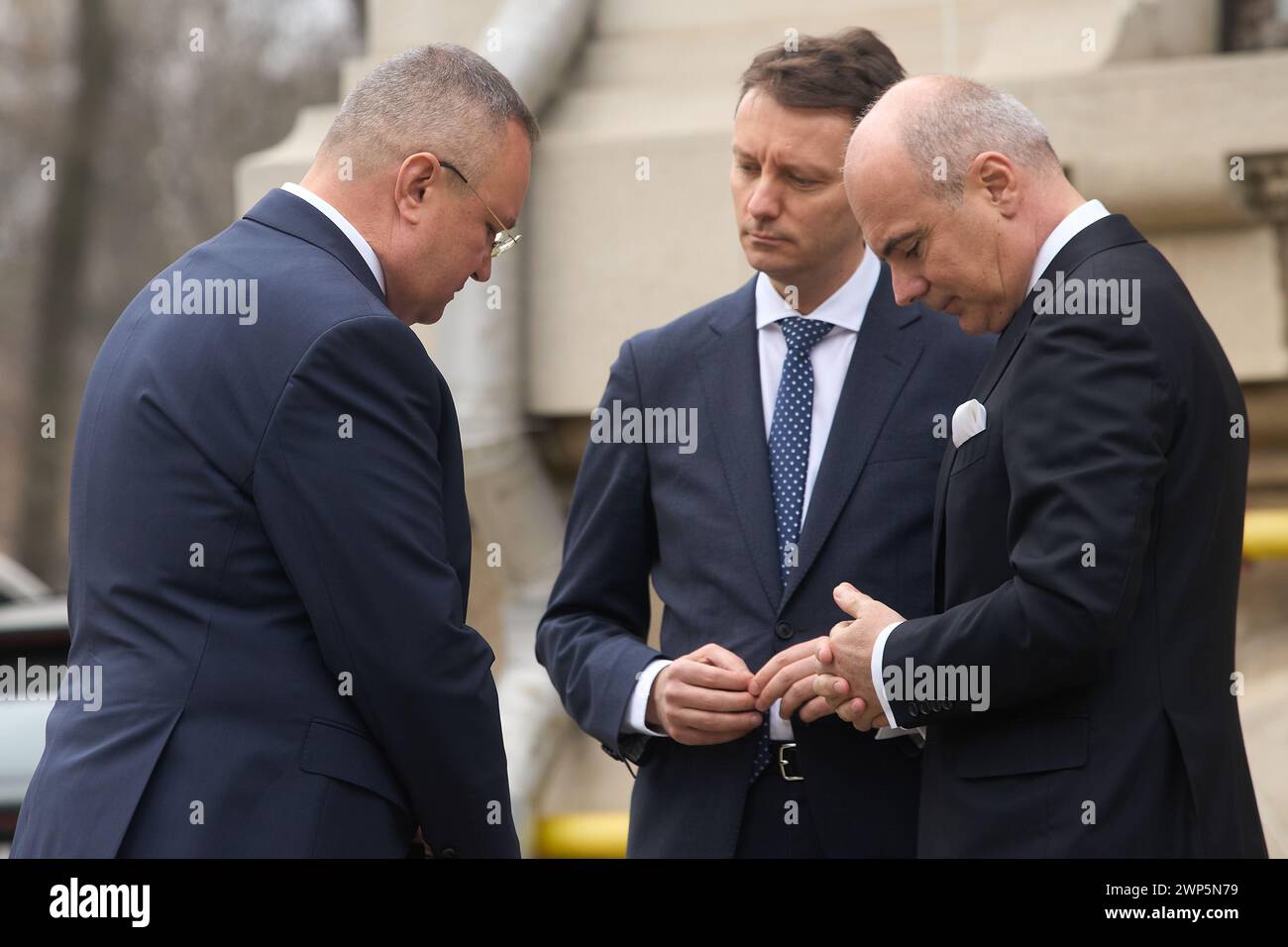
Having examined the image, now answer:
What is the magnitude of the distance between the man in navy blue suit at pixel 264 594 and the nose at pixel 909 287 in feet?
2.40

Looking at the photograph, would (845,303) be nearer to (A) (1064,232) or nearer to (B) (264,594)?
(A) (1064,232)

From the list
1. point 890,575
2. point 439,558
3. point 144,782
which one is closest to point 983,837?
point 890,575

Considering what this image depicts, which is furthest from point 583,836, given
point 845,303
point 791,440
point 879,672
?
point 879,672

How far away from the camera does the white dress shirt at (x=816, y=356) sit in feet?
9.32

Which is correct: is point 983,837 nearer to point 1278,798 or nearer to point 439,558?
point 439,558

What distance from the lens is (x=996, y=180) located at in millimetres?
2443

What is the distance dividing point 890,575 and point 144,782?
125cm

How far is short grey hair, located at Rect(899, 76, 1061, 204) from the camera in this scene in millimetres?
2447

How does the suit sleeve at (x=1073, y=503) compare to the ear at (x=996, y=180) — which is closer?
the suit sleeve at (x=1073, y=503)

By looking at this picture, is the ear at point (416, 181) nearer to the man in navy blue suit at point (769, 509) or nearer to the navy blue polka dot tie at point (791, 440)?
the man in navy blue suit at point (769, 509)

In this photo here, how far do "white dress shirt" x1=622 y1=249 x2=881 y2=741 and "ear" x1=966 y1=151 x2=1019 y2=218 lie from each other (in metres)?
0.53

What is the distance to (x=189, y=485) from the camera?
220 centimetres

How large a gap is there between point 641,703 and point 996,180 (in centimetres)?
106

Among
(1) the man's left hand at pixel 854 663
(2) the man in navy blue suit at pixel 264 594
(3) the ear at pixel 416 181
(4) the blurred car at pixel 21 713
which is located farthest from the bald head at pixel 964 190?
(4) the blurred car at pixel 21 713
